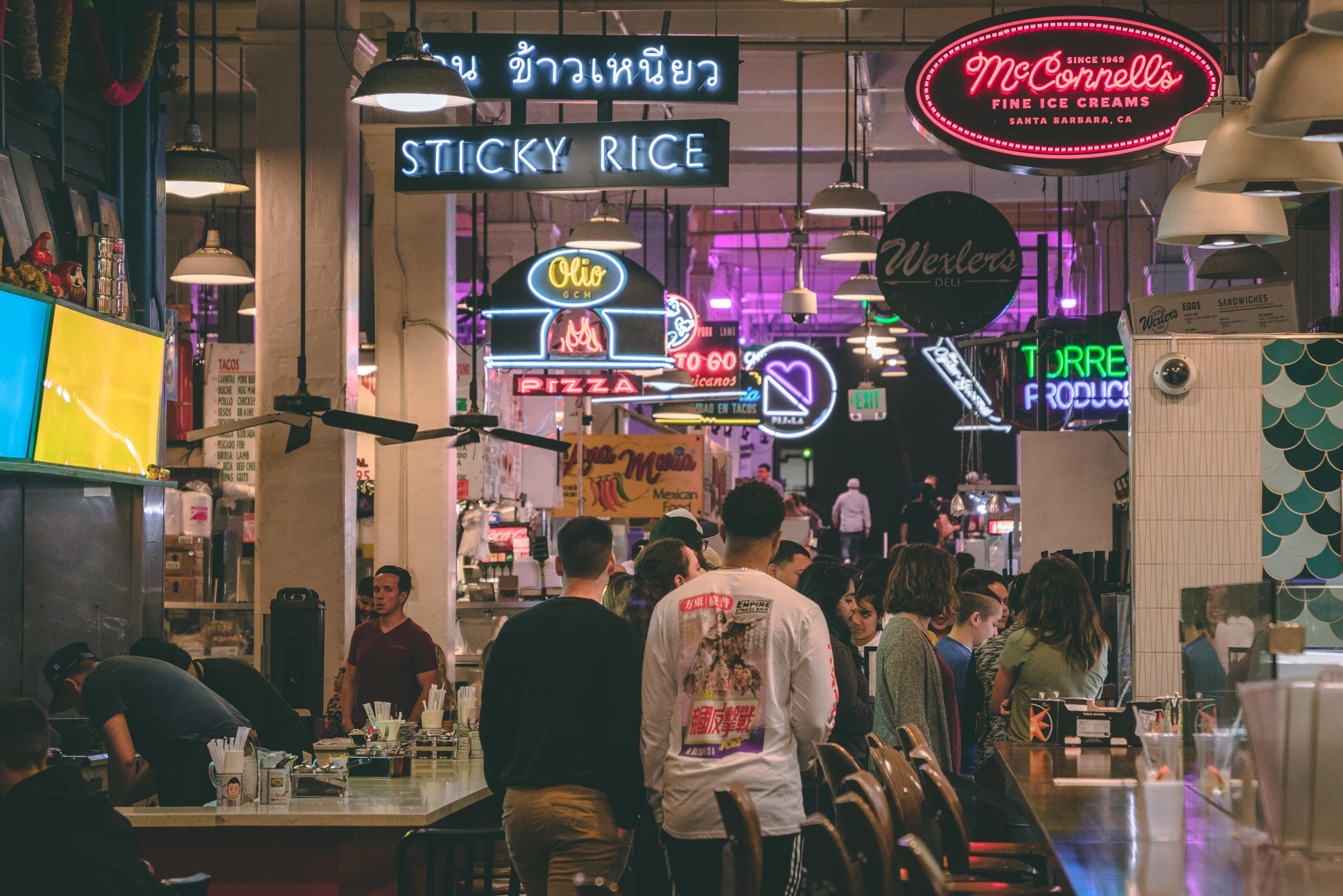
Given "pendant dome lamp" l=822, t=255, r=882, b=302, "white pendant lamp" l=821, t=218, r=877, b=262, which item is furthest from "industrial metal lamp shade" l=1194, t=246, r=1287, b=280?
"pendant dome lamp" l=822, t=255, r=882, b=302

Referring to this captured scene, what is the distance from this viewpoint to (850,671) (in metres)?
5.76

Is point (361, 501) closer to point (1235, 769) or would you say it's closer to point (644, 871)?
point (644, 871)

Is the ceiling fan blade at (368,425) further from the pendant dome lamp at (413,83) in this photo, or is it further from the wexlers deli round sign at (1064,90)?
the wexlers deli round sign at (1064,90)

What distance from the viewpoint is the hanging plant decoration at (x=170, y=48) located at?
8.13 metres

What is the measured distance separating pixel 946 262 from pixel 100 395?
4.87m

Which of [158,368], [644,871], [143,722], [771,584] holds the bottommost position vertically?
[644,871]

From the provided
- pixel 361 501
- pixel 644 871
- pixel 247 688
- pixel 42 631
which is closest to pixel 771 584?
pixel 644 871

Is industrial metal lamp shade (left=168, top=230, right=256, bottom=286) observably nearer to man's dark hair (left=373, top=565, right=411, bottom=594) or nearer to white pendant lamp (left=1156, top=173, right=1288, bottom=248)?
man's dark hair (left=373, top=565, right=411, bottom=594)

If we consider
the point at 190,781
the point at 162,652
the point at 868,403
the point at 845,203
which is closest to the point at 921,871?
the point at 190,781

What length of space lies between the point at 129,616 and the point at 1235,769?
5.95m

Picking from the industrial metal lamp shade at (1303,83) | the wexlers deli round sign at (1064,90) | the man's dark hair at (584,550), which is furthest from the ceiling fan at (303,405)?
the industrial metal lamp shade at (1303,83)

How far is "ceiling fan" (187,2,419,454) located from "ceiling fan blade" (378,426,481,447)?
0.96 m

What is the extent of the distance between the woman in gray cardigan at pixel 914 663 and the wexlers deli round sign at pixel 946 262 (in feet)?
10.4

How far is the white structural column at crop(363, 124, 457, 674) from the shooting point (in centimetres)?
1237
